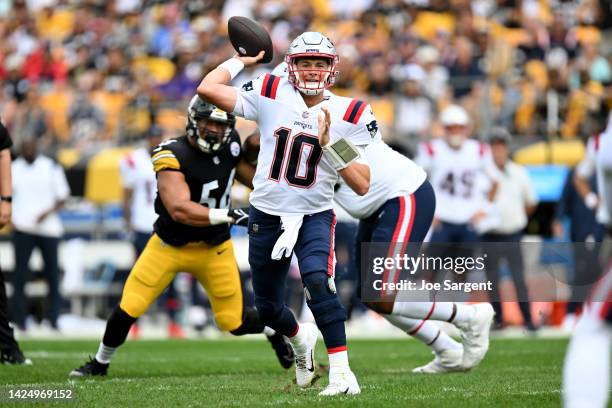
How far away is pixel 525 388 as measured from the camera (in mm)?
6074

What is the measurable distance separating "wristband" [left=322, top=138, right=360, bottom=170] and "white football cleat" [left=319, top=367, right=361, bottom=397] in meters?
1.02

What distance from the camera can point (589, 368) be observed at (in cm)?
407

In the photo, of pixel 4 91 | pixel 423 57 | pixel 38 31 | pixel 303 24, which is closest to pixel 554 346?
pixel 423 57

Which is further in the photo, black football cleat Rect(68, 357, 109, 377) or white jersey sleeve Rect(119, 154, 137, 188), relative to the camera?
white jersey sleeve Rect(119, 154, 137, 188)

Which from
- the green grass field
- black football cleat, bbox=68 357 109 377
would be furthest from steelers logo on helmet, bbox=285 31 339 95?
black football cleat, bbox=68 357 109 377

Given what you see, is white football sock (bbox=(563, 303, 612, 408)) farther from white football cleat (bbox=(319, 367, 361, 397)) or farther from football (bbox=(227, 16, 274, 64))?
football (bbox=(227, 16, 274, 64))

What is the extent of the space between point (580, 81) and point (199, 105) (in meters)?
7.84

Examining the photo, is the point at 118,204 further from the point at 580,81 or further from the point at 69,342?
the point at 580,81

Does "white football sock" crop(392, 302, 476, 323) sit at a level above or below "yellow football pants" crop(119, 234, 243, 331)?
below

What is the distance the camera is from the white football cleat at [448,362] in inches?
285

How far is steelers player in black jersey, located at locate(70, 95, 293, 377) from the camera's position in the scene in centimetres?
679

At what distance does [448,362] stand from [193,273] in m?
1.70

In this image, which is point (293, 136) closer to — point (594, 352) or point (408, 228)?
point (408, 228)

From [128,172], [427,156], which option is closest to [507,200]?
[427,156]
